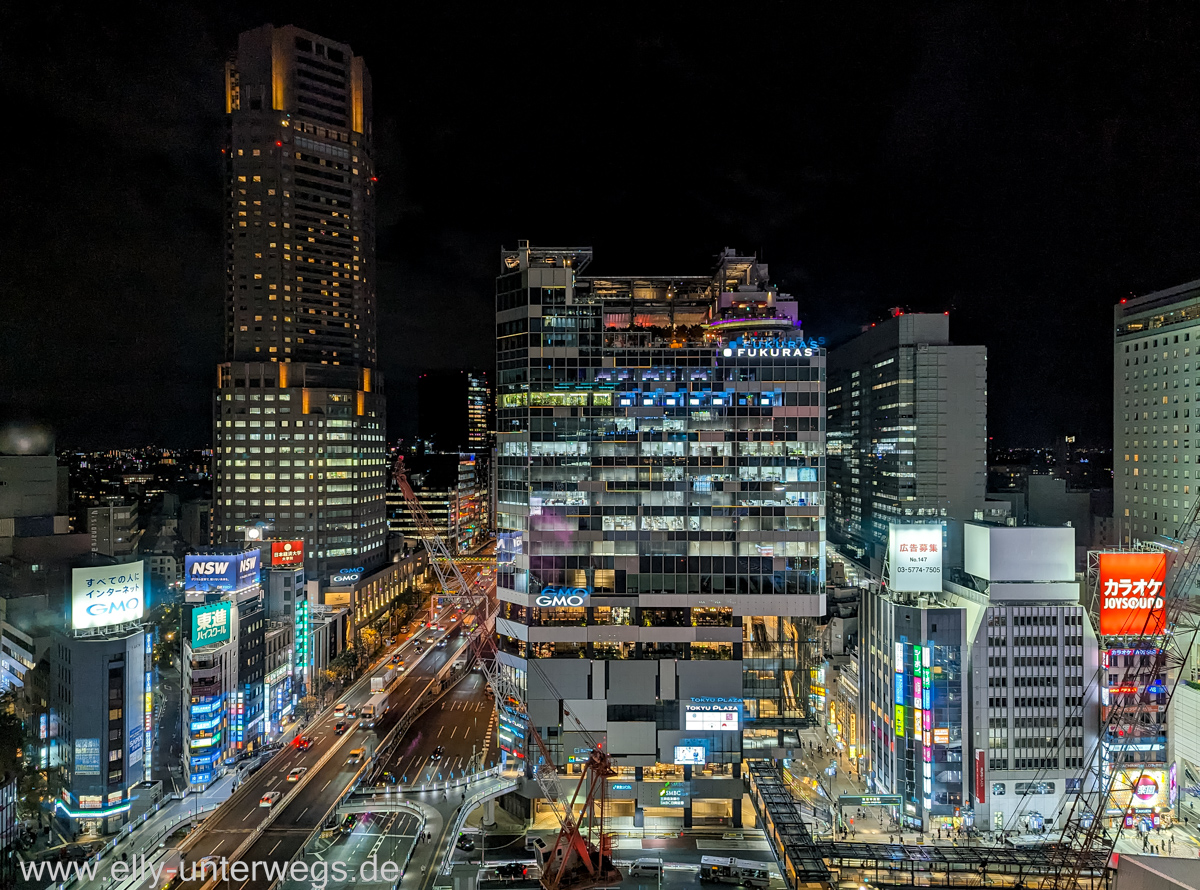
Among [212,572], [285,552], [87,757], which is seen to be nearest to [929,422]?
[285,552]

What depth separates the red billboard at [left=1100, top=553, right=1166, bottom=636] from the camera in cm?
5850

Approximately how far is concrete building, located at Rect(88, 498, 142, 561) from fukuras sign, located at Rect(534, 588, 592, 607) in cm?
10222

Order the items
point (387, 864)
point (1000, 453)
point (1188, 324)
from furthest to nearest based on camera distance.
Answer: point (1000, 453) < point (1188, 324) < point (387, 864)

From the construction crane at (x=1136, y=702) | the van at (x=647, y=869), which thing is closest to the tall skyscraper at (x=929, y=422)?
the construction crane at (x=1136, y=702)

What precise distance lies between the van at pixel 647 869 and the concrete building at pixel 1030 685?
27.2m

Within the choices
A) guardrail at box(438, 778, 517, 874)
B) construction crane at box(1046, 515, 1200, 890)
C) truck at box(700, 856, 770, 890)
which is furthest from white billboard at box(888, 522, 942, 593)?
guardrail at box(438, 778, 517, 874)

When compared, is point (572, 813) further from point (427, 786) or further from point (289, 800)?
point (289, 800)

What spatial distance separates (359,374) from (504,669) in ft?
271

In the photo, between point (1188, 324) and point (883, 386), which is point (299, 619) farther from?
point (1188, 324)

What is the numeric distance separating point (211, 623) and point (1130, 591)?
8080 centimetres

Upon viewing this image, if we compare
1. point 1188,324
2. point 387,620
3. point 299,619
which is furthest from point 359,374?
point 1188,324

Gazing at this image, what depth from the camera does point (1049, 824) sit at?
184ft

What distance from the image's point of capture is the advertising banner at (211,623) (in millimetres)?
62875

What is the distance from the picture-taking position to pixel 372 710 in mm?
77188
